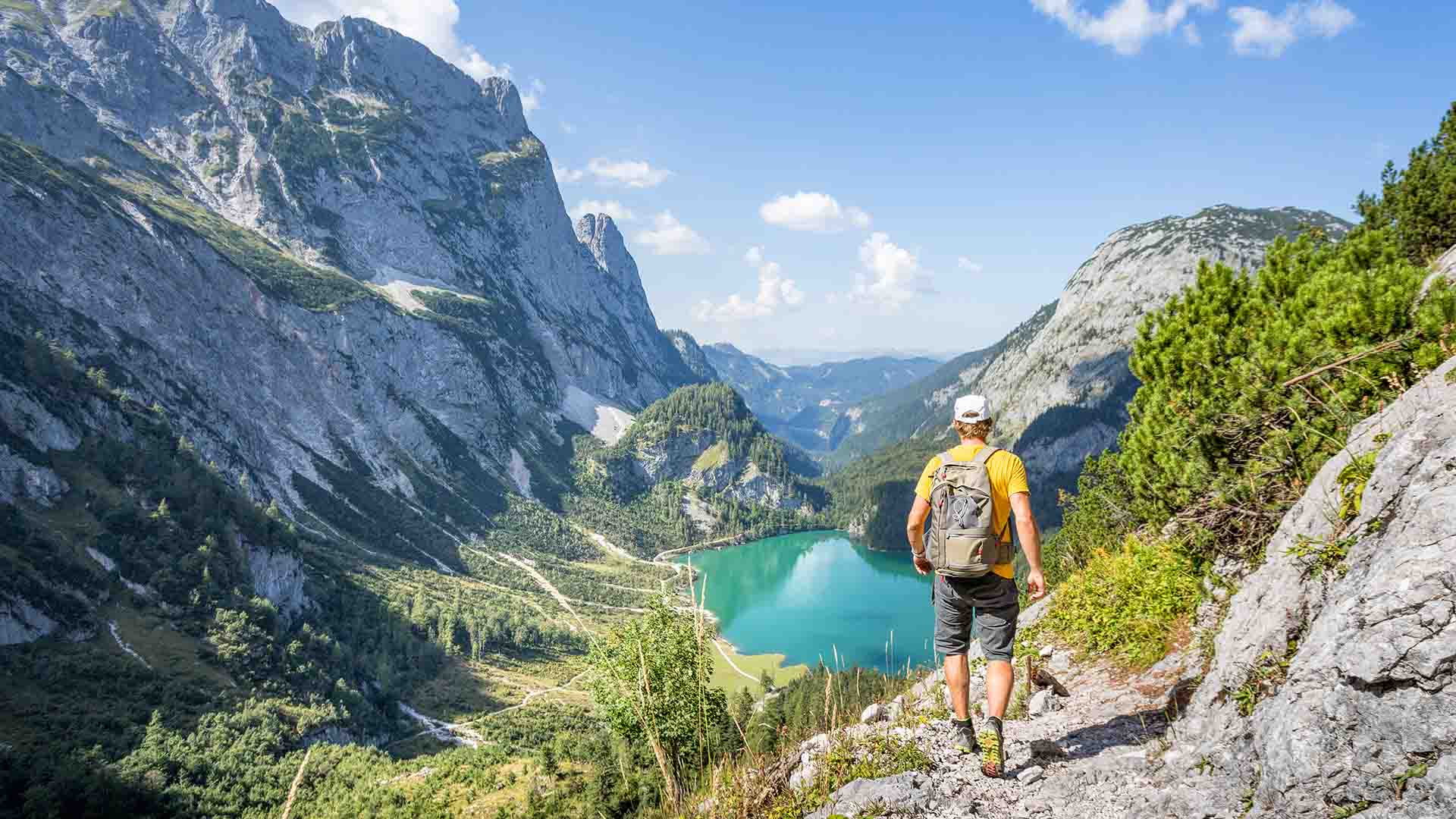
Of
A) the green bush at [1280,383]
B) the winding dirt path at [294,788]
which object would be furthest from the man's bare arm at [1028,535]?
the winding dirt path at [294,788]

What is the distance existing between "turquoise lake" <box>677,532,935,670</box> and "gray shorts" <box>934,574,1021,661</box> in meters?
91.2

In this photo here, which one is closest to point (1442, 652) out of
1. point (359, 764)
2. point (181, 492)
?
point (359, 764)

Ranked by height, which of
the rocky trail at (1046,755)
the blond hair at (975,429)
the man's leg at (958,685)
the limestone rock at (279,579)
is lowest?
the limestone rock at (279,579)

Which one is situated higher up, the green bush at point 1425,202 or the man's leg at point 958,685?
the green bush at point 1425,202

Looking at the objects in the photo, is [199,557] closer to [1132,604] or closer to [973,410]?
[1132,604]

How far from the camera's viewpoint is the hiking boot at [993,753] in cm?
627

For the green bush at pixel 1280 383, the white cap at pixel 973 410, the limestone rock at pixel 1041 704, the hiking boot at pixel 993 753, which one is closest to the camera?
the hiking boot at pixel 993 753

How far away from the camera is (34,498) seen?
276 ft

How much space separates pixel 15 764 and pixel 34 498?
5293 cm

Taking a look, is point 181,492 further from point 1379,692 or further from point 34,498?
point 1379,692

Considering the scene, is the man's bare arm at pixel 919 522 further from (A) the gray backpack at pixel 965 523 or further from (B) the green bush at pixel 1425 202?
(B) the green bush at pixel 1425 202

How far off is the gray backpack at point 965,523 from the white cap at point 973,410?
340mm

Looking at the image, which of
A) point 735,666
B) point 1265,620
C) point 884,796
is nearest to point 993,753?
point 884,796

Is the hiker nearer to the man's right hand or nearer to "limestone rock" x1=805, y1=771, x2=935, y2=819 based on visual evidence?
the man's right hand
